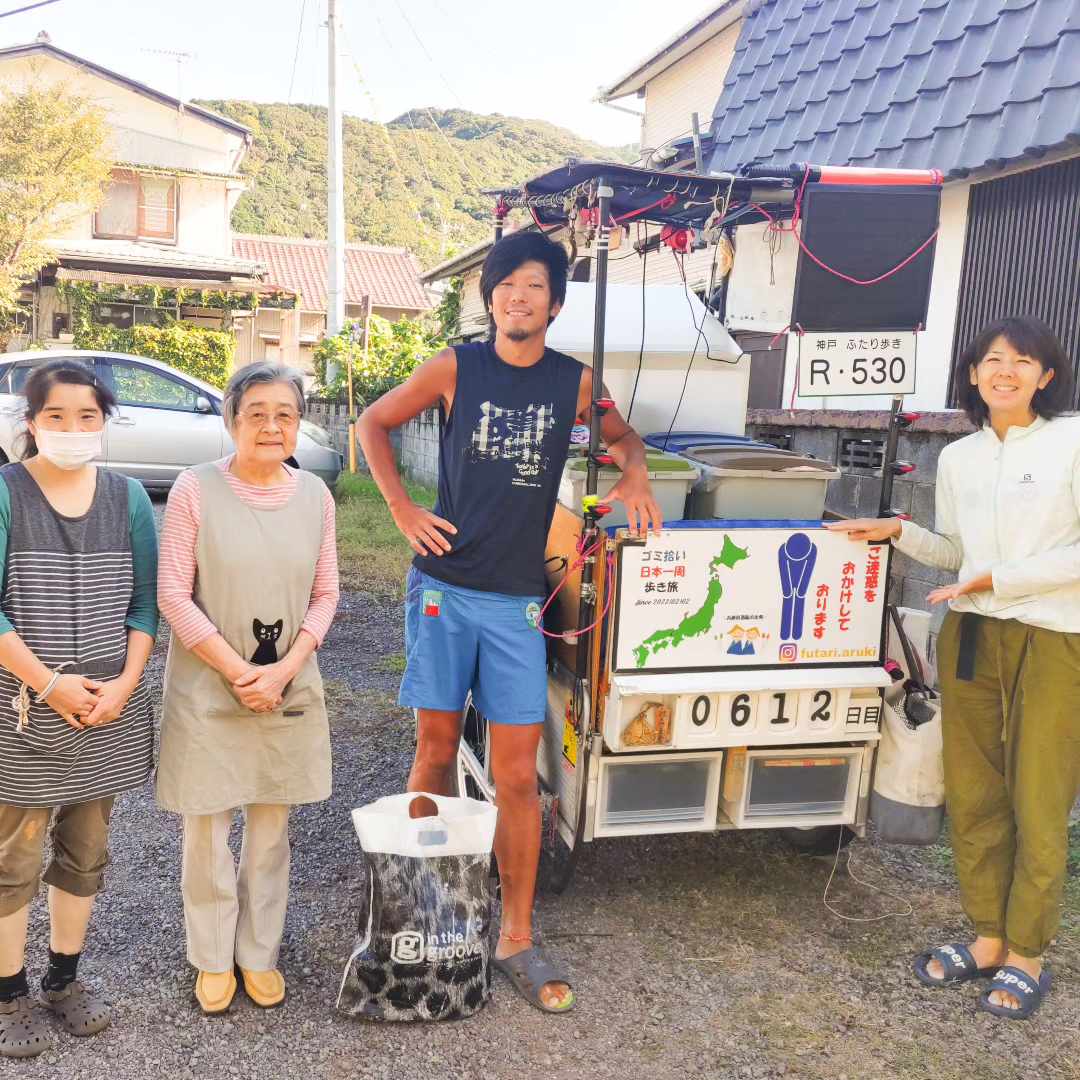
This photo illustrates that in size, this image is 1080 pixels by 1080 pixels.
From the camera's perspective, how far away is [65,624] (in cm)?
254

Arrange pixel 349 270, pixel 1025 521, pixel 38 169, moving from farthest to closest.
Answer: pixel 349 270
pixel 38 169
pixel 1025 521

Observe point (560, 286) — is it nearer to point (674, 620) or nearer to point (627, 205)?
point (627, 205)

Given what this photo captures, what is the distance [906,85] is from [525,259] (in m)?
4.68

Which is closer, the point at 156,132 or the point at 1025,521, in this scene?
the point at 1025,521

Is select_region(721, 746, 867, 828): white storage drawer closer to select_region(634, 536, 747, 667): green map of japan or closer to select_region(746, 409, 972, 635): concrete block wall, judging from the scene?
select_region(634, 536, 747, 667): green map of japan

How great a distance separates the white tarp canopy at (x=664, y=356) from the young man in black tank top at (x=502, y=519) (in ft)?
3.30

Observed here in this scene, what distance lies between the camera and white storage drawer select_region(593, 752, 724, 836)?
129 inches

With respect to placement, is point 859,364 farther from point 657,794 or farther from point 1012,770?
point 657,794

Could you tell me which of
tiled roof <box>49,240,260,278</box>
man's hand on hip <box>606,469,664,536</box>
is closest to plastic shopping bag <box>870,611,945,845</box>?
man's hand on hip <box>606,469,664,536</box>

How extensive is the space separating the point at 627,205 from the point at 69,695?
8.16ft

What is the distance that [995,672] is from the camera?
3049mm

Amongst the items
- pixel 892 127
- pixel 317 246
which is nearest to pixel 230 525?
pixel 892 127

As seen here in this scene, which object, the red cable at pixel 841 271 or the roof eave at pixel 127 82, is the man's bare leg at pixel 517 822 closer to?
the red cable at pixel 841 271

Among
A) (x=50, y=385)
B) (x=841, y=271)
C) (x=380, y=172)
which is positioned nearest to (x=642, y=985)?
(x=50, y=385)
